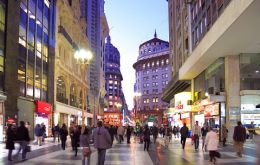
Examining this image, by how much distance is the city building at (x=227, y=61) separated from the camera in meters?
28.4

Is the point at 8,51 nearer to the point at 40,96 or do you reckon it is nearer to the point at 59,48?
the point at 40,96

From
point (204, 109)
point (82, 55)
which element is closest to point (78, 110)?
point (204, 109)

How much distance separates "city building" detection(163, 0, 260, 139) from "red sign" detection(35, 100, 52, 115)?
1575cm

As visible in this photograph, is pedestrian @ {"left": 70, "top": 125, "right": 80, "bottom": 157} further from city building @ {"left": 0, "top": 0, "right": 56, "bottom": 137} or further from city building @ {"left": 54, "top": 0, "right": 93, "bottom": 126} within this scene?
city building @ {"left": 54, "top": 0, "right": 93, "bottom": 126}

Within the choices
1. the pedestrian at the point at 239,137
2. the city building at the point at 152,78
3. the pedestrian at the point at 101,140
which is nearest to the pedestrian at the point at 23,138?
the pedestrian at the point at 101,140

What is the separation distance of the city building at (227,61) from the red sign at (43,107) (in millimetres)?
15747

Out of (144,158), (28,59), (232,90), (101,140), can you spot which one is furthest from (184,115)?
(101,140)

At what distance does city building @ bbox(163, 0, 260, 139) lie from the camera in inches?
1119

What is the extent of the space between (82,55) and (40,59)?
18366 mm

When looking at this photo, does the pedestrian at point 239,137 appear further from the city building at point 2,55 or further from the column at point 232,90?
the city building at point 2,55

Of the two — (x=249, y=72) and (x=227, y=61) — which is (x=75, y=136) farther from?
(x=249, y=72)

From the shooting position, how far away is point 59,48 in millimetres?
57719

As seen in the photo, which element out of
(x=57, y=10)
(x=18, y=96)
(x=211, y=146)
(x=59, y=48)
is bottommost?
(x=211, y=146)

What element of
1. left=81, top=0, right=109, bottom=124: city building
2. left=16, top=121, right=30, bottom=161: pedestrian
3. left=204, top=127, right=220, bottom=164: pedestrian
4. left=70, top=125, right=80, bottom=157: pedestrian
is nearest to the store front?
left=70, top=125, right=80, bottom=157: pedestrian
